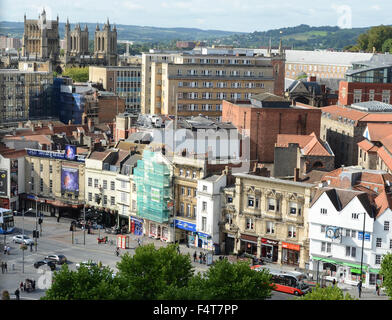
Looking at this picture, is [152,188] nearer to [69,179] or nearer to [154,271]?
[69,179]

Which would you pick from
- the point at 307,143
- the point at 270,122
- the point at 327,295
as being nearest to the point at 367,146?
the point at 307,143

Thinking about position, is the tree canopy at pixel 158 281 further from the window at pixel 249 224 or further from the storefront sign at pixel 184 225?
the storefront sign at pixel 184 225

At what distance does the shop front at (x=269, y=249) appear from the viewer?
76.1m

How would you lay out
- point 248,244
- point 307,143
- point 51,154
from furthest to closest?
point 51,154 < point 307,143 < point 248,244

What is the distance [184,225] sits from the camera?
8338cm

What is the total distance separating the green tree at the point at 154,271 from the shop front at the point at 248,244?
21317 millimetres

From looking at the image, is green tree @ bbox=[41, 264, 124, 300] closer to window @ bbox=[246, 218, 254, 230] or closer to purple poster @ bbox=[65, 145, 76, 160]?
window @ bbox=[246, 218, 254, 230]

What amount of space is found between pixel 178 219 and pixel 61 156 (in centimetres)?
2166

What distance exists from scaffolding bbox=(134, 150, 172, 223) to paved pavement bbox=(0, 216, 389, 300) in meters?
2.96

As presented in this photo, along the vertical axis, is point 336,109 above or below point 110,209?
above

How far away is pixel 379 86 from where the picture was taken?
125312 mm

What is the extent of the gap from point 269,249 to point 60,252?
20.8m
